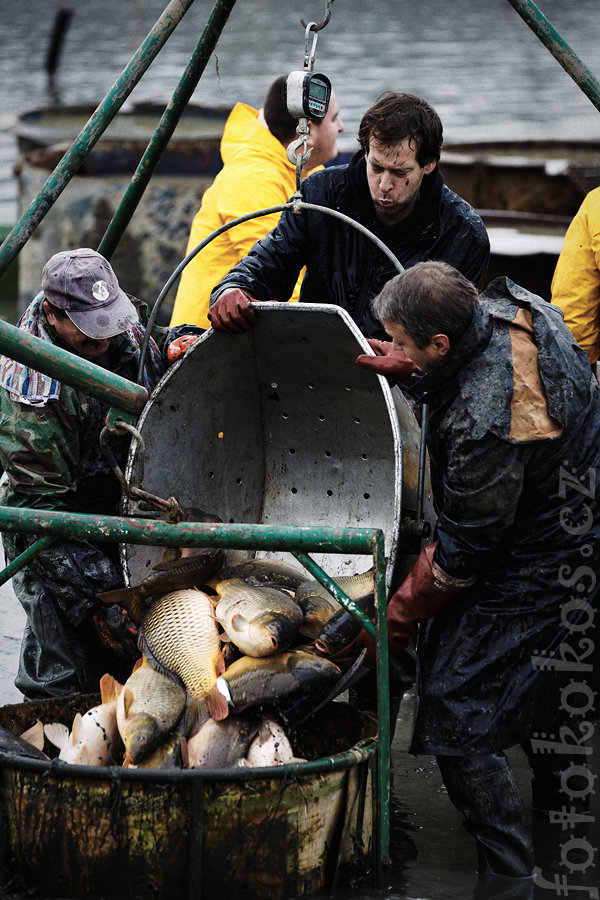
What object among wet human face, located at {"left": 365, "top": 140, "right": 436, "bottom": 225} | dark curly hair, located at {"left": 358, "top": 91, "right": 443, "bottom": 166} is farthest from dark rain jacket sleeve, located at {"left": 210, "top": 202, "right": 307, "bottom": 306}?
dark curly hair, located at {"left": 358, "top": 91, "right": 443, "bottom": 166}

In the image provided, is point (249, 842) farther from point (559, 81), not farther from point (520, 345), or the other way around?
point (559, 81)

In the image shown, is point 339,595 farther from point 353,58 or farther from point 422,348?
point 353,58

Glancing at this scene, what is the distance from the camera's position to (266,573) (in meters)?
3.90

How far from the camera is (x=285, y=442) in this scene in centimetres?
445

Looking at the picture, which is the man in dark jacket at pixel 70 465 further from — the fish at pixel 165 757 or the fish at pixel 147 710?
the fish at pixel 165 757

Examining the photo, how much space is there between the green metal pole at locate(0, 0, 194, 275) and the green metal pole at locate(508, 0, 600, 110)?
3.69 ft

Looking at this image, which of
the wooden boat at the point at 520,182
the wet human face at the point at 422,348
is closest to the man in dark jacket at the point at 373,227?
the wet human face at the point at 422,348

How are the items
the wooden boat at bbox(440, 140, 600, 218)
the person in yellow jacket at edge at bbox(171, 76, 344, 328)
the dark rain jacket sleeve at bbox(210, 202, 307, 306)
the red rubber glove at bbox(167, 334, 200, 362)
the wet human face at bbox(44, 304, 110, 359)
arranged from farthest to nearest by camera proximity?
the wooden boat at bbox(440, 140, 600, 218), the person in yellow jacket at edge at bbox(171, 76, 344, 328), the dark rain jacket sleeve at bbox(210, 202, 307, 306), the red rubber glove at bbox(167, 334, 200, 362), the wet human face at bbox(44, 304, 110, 359)

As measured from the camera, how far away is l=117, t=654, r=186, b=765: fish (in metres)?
3.20

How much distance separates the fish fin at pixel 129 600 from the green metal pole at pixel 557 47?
211cm

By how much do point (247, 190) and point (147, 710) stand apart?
2633 mm

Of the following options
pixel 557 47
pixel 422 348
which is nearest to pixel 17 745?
pixel 422 348

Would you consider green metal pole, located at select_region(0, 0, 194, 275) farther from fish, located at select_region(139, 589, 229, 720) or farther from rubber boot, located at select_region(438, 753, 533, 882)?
rubber boot, located at select_region(438, 753, 533, 882)

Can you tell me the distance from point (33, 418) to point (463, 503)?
1344 mm
